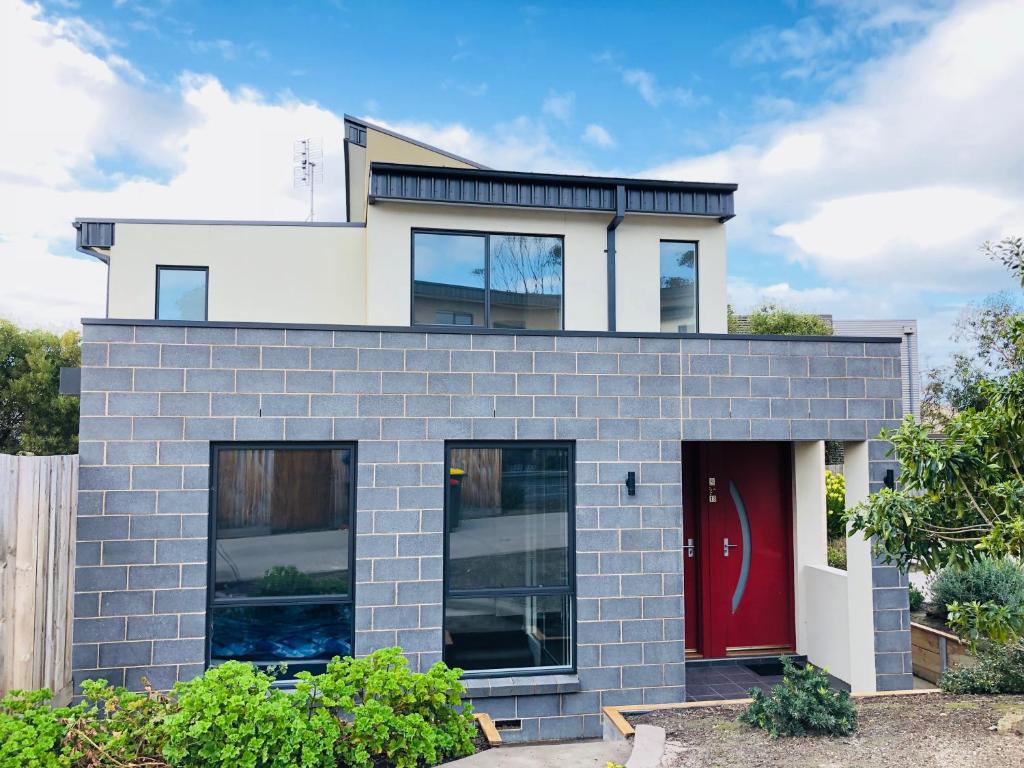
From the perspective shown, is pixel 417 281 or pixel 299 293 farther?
pixel 299 293

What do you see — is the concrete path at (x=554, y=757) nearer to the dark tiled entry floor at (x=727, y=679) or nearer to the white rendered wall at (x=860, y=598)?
the dark tiled entry floor at (x=727, y=679)

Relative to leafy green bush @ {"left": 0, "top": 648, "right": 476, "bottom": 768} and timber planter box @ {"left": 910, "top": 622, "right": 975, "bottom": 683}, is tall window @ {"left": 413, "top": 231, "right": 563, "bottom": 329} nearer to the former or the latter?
leafy green bush @ {"left": 0, "top": 648, "right": 476, "bottom": 768}

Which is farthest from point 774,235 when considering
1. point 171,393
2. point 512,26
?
point 171,393

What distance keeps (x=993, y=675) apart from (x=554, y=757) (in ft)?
11.5

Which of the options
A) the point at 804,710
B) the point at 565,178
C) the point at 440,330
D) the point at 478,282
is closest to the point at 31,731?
the point at 440,330

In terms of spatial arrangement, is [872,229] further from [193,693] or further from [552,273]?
[193,693]

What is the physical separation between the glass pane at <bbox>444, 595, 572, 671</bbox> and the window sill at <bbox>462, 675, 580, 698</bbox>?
0.11m

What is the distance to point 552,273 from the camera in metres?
9.64

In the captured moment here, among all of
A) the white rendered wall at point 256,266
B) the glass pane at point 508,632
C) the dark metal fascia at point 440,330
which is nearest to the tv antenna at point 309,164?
the white rendered wall at point 256,266

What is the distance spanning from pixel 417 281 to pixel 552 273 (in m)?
1.78

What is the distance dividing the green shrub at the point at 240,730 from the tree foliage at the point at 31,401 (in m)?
21.5

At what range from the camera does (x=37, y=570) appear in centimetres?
493

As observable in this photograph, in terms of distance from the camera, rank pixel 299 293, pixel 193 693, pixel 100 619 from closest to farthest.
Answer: pixel 193 693 < pixel 100 619 < pixel 299 293

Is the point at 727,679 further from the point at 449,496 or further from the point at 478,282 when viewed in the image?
the point at 478,282
